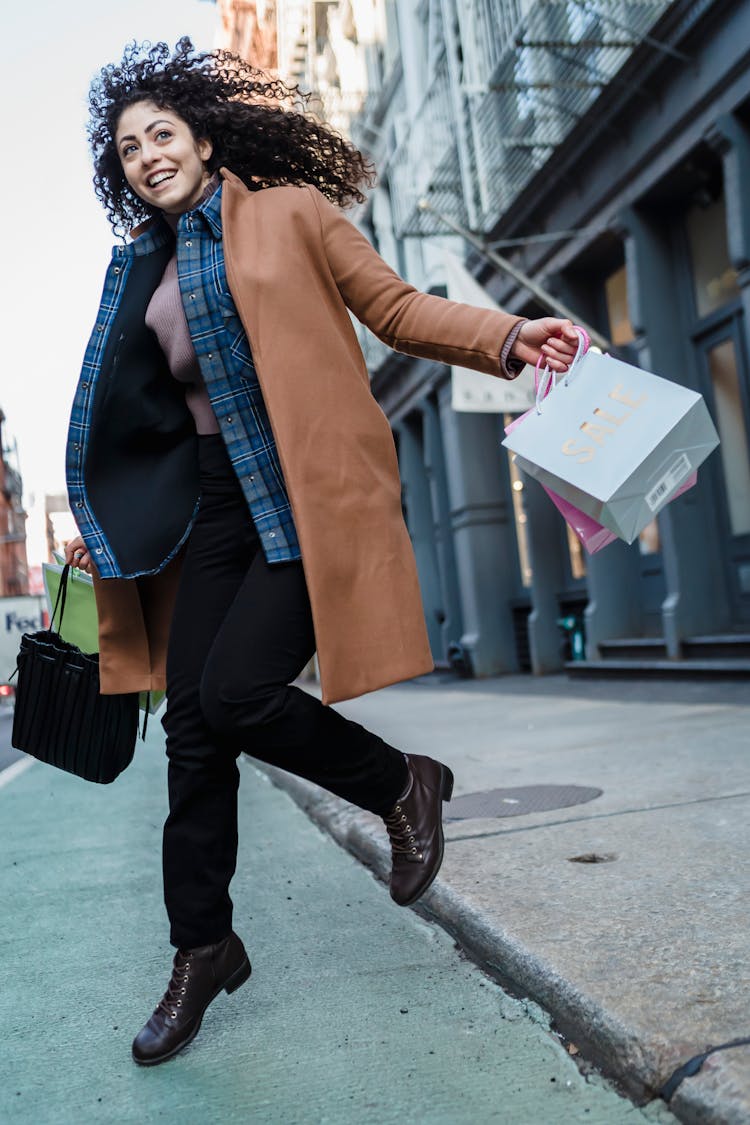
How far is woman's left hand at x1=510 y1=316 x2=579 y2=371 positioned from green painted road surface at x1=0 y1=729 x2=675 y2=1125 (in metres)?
1.40

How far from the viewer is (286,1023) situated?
2.50 m

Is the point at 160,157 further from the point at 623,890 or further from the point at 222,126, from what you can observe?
the point at 623,890

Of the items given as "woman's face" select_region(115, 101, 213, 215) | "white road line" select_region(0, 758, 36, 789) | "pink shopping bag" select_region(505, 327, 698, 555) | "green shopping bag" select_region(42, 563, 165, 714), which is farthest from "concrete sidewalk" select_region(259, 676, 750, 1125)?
"white road line" select_region(0, 758, 36, 789)

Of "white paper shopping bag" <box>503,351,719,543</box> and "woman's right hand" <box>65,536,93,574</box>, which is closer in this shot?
"white paper shopping bag" <box>503,351,719,543</box>

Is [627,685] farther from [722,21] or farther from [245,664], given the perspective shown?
[245,664]

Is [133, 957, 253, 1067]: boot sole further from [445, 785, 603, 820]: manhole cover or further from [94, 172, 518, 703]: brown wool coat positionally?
[445, 785, 603, 820]: manhole cover

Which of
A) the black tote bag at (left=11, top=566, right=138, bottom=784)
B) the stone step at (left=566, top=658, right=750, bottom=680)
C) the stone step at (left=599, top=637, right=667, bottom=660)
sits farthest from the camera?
the stone step at (left=599, top=637, right=667, bottom=660)

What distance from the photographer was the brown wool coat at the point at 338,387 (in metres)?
2.42

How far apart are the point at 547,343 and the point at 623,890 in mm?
1489

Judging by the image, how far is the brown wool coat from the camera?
242 centimetres

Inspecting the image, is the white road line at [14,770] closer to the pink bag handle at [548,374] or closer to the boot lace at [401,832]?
the boot lace at [401,832]

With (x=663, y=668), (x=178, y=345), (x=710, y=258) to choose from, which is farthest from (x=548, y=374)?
(x=710, y=258)

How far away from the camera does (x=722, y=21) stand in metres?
8.59

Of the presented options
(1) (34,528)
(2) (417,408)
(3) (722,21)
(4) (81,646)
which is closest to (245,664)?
(4) (81,646)
